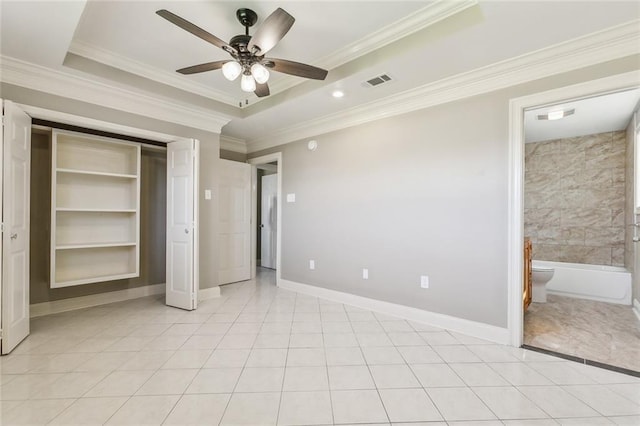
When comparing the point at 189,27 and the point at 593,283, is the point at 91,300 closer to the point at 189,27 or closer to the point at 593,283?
the point at 189,27

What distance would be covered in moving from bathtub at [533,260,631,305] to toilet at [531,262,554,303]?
38 cm

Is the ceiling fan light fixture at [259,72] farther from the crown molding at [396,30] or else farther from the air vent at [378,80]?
the air vent at [378,80]

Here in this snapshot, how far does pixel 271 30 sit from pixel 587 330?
13.2 feet

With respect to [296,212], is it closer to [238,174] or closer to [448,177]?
[238,174]

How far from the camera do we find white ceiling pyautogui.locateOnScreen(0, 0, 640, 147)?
6.35ft

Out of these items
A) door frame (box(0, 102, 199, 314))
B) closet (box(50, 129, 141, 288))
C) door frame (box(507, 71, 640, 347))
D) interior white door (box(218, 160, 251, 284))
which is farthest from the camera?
interior white door (box(218, 160, 251, 284))

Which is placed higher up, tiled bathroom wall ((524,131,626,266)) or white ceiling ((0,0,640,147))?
white ceiling ((0,0,640,147))

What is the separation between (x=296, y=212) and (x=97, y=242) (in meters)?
2.61

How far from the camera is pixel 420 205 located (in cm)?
308

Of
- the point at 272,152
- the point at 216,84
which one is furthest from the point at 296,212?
the point at 216,84

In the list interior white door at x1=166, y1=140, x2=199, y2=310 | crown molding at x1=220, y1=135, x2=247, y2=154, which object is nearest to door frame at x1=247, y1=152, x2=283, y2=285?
crown molding at x1=220, y1=135, x2=247, y2=154

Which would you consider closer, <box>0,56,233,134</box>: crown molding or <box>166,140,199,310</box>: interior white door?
<box>0,56,233,134</box>: crown molding

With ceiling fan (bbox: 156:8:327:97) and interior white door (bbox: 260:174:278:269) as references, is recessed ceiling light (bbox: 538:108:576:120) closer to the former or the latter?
ceiling fan (bbox: 156:8:327:97)

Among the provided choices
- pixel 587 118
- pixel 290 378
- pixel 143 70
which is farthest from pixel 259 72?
pixel 587 118
